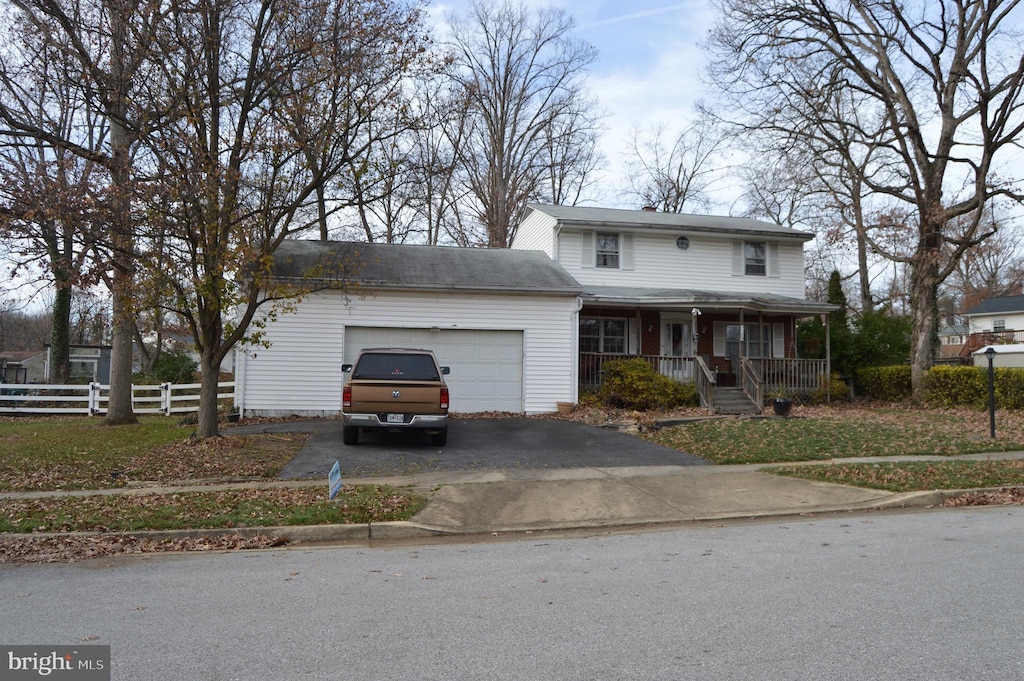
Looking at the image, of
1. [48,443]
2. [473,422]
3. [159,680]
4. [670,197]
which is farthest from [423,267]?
[670,197]

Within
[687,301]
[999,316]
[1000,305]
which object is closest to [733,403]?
[687,301]

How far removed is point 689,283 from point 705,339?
1.93 m

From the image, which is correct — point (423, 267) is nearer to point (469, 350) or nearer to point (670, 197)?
point (469, 350)

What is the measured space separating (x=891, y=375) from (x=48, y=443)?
23.6m

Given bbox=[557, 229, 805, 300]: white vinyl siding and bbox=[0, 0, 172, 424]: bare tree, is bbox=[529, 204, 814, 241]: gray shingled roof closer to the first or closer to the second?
bbox=[557, 229, 805, 300]: white vinyl siding

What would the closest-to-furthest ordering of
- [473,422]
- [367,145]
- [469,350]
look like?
[367,145] < [473,422] < [469,350]

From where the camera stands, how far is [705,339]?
78.6ft

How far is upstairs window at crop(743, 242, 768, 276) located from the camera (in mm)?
24656

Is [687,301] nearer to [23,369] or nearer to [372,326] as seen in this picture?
[372,326]

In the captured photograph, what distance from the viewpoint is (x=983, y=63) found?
2156 cm

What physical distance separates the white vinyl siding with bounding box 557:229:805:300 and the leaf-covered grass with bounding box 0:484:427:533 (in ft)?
48.4

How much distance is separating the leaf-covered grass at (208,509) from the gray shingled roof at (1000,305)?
178ft

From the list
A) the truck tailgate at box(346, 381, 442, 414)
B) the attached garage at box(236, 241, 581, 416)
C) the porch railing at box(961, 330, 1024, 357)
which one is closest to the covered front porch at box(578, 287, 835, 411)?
the attached garage at box(236, 241, 581, 416)

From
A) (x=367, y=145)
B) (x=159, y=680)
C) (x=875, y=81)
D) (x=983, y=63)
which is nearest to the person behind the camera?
(x=159, y=680)
